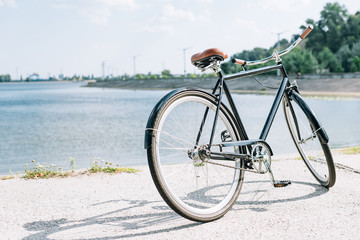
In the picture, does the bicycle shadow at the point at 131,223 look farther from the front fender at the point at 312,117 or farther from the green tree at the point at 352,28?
the green tree at the point at 352,28

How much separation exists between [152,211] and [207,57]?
1366mm

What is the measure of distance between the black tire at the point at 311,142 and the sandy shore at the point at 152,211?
141 mm

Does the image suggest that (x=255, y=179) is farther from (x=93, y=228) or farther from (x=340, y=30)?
(x=340, y=30)

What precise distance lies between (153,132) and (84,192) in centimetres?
160

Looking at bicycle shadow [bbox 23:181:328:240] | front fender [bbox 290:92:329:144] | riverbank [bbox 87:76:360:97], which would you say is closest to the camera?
bicycle shadow [bbox 23:181:328:240]

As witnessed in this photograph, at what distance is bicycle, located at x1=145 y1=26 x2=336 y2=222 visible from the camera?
9.51 feet

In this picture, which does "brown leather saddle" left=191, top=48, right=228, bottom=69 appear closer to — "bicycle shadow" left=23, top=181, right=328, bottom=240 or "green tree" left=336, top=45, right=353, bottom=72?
"bicycle shadow" left=23, top=181, right=328, bottom=240

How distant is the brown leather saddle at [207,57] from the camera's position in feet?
10.5

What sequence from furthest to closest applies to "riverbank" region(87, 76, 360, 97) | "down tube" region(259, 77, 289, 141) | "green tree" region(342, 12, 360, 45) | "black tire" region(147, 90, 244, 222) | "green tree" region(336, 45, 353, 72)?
"green tree" region(342, 12, 360, 45) → "green tree" region(336, 45, 353, 72) → "riverbank" region(87, 76, 360, 97) → "down tube" region(259, 77, 289, 141) → "black tire" region(147, 90, 244, 222)

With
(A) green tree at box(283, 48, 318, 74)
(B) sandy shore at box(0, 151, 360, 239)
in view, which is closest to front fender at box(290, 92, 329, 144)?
(B) sandy shore at box(0, 151, 360, 239)

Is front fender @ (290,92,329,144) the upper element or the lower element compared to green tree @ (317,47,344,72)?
lower

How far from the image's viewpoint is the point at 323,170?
419 cm

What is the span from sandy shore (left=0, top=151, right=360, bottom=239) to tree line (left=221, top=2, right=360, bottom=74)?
6429 cm

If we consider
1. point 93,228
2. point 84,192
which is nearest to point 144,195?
point 84,192
